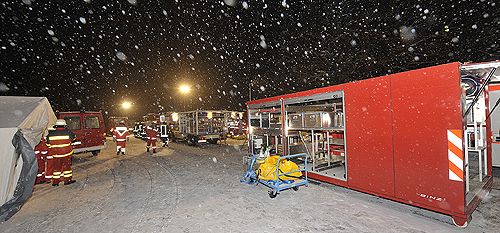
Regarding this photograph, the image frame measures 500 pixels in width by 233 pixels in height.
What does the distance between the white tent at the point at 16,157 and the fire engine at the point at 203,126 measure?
9044 mm

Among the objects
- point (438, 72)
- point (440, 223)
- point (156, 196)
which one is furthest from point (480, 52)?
point (156, 196)

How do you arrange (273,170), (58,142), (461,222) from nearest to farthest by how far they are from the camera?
(461,222) < (273,170) < (58,142)

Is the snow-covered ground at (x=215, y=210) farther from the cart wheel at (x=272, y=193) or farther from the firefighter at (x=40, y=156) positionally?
the firefighter at (x=40, y=156)

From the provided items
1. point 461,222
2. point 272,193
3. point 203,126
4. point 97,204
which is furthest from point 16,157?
point 203,126

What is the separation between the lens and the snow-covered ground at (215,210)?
11.7 ft

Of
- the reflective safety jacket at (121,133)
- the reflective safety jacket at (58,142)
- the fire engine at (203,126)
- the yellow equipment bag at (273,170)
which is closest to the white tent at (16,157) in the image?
the reflective safety jacket at (58,142)

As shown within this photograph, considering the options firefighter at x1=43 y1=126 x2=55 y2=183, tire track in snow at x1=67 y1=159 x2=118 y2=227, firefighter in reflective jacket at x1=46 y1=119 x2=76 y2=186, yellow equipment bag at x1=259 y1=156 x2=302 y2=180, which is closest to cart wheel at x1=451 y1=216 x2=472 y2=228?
yellow equipment bag at x1=259 y1=156 x2=302 y2=180

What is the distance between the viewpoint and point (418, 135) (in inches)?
153

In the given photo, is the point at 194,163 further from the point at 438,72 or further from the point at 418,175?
the point at 438,72

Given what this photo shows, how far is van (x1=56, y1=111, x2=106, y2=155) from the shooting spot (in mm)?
9680

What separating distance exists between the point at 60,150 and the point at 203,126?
885 cm

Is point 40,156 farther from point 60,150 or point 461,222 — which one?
point 461,222

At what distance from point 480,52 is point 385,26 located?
5513 mm

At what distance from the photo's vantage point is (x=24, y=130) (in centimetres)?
493
